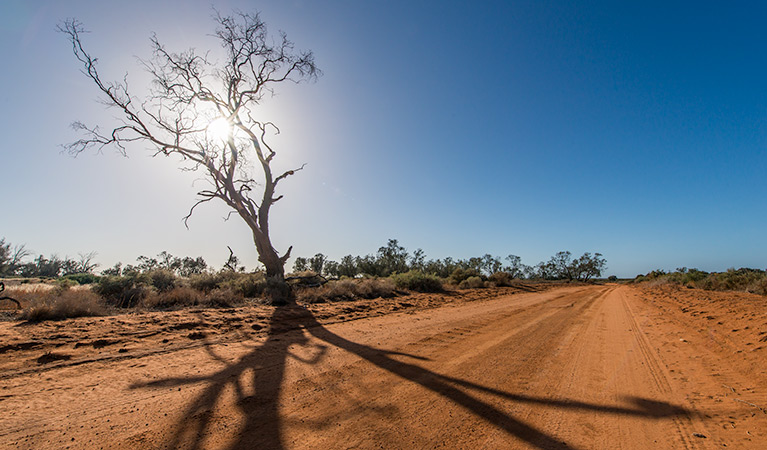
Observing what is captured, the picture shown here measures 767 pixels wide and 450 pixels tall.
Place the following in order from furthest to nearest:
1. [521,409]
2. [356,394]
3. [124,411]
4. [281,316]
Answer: [281,316] < [356,394] < [521,409] < [124,411]

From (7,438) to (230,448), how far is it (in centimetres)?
176

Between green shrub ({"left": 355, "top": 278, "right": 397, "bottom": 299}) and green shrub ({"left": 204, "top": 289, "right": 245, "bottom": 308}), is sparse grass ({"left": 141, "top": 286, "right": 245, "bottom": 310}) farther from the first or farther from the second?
green shrub ({"left": 355, "top": 278, "right": 397, "bottom": 299})

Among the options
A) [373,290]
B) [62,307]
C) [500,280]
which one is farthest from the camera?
[500,280]

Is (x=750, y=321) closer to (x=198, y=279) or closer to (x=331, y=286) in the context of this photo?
(x=331, y=286)

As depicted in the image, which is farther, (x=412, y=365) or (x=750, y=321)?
(x=750, y=321)

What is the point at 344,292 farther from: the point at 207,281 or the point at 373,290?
the point at 207,281

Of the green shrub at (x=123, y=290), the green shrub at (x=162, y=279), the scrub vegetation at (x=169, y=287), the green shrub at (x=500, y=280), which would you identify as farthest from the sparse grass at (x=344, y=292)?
the green shrub at (x=500, y=280)

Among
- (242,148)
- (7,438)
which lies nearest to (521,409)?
(7,438)

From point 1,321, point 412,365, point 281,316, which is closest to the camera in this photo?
point 412,365

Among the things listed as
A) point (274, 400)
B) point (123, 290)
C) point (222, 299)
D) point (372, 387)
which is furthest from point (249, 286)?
point (372, 387)

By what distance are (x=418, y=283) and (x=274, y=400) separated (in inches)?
635

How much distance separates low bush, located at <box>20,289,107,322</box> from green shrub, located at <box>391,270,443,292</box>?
13765 millimetres

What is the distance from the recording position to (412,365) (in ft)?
14.2

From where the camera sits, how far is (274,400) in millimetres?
3121
